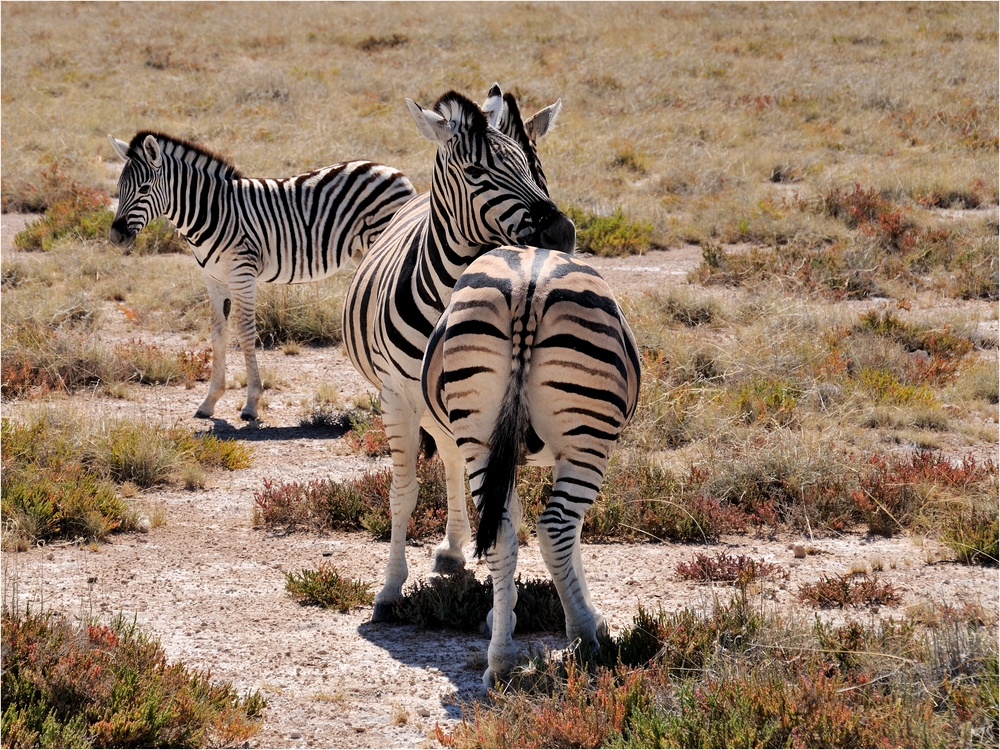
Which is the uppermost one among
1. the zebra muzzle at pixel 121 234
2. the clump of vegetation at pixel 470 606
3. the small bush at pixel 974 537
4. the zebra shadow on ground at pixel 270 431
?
the zebra muzzle at pixel 121 234

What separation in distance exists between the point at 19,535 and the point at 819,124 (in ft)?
57.9

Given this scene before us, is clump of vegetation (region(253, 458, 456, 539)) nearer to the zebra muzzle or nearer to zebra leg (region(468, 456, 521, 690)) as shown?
zebra leg (region(468, 456, 521, 690))

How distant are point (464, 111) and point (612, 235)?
8970 millimetres

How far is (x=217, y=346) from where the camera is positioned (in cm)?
903

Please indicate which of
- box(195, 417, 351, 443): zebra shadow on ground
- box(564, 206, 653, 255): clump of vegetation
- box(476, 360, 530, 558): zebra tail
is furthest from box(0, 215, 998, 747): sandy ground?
box(564, 206, 653, 255): clump of vegetation

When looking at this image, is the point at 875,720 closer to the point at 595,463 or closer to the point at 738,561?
the point at 595,463

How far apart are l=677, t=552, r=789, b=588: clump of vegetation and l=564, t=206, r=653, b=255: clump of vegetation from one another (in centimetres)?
820

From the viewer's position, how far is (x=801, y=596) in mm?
5125

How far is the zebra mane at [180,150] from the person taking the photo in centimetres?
901

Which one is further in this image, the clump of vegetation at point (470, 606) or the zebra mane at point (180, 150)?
the zebra mane at point (180, 150)

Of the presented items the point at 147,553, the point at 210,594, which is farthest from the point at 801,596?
the point at 147,553

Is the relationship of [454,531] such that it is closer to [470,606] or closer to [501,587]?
[470,606]

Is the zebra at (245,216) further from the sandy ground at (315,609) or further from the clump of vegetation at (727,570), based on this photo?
the clump of vegetation at (727,570)

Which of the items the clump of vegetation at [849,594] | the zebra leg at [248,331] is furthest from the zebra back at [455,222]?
the zebra leg at [248,331]
